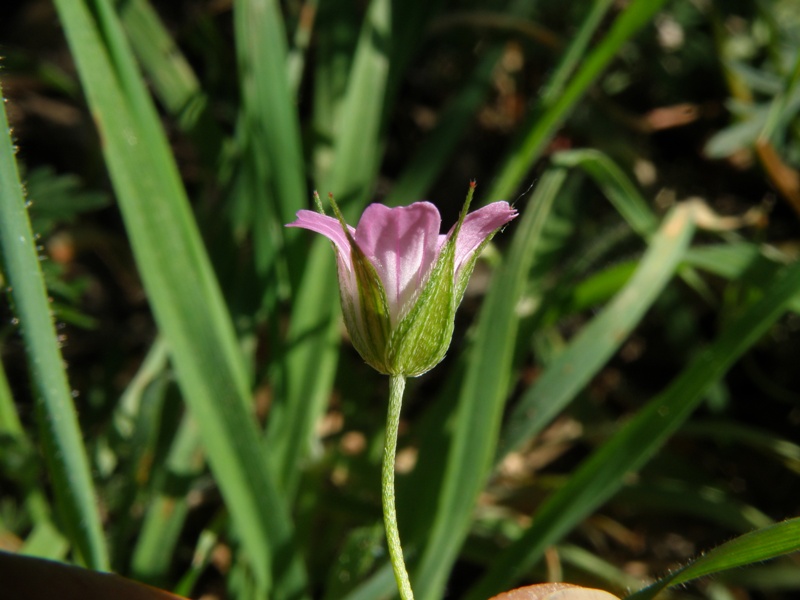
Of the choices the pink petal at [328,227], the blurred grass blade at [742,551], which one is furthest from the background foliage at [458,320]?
the pink petal at [328,227]

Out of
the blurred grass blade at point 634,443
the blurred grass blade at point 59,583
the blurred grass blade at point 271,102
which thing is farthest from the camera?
the blurred grass blade at point 271,102

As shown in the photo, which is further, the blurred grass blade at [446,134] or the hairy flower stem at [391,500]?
the blurred grass blade at [446,134]

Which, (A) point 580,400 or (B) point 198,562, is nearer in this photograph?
(B) point 198,562

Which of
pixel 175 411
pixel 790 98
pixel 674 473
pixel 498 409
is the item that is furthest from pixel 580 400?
pixel 175 411

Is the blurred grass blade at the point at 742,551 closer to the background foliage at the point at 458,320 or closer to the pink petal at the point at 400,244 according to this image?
the background foliage at the point at 458,320

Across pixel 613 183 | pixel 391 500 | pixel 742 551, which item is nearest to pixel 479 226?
pixel 391 500

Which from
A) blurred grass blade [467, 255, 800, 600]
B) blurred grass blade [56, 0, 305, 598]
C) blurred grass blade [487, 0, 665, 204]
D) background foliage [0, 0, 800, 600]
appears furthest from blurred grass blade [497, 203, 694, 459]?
blurred grass blade [56, 0, 305, 598]

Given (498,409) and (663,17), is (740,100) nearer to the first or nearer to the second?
(663,17)
